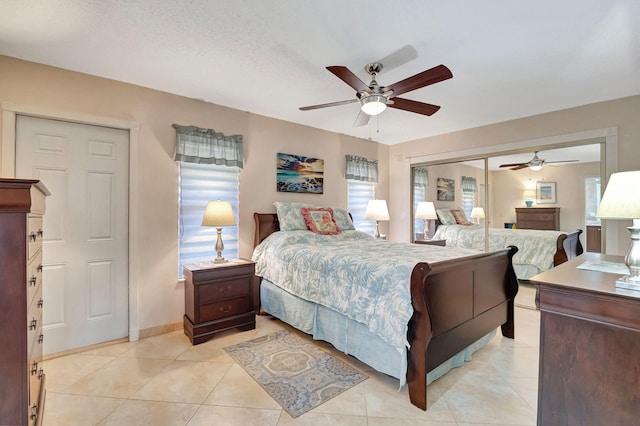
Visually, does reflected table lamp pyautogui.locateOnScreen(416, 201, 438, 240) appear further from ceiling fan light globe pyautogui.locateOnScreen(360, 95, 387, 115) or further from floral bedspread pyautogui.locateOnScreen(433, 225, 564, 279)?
ceiling fan light globe pyautogui.locateOnScreen(360, 95, 387, 115)

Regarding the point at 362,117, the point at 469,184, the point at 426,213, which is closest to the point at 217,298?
the point at 362,117

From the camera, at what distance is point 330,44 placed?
220 centimetres

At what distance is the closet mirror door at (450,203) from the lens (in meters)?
4.41

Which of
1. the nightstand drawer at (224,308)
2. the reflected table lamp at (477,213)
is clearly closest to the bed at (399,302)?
the nightstand drawer at (224,308)

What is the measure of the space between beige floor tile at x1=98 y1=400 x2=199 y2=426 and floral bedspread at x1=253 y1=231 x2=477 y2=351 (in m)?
1.25

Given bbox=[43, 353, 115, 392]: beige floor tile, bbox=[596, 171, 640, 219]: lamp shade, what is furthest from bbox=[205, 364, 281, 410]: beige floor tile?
bbox=[596, 171, 640, 219]: lamp shade

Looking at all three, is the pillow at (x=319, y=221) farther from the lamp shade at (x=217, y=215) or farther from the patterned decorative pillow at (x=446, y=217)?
the patterned decorative pillow at (x=446, y=217)

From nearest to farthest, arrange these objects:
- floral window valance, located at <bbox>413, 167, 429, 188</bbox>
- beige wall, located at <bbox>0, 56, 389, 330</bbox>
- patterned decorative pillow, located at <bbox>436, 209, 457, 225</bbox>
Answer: beige wall, located at <bbox>0, 56, 389, 330</bbox> → patterned decorative pillow, located at <bbox>436, 209, 457, 225</bbox> → floral window valance, located at <bbox>413, 167, 429, 188</bbox>

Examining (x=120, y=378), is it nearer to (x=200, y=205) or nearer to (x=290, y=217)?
(x=200, y=205)

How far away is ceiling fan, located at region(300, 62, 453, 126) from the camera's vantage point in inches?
78.1

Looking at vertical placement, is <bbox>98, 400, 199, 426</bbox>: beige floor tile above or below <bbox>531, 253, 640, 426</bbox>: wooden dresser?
below

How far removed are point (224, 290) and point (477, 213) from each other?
147 inches

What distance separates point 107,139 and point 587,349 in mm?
3833

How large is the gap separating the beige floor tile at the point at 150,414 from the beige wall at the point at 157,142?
3.99 ft
